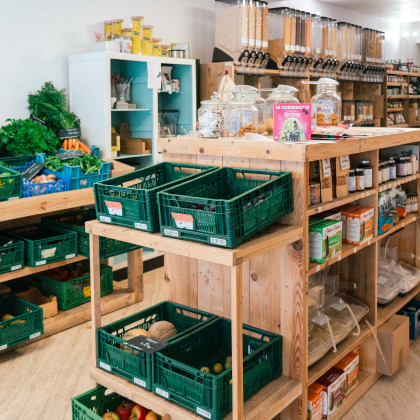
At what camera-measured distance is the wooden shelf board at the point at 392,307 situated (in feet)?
10.9

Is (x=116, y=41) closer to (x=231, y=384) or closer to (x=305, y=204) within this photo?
(x=305, y=204)

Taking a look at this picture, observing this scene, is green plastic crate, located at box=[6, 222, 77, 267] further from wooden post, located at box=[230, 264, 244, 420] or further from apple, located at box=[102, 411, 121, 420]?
wooden post, located at box=[230, 264, 244, 420]

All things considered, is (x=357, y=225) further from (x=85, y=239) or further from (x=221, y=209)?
(x=85, y=239)

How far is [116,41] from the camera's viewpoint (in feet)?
15.5

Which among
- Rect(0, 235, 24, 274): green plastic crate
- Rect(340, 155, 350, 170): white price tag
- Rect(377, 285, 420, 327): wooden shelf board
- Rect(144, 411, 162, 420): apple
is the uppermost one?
Rect(340, 155, 350, 170): white price tag

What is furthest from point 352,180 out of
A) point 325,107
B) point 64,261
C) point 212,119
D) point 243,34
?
point 243,34

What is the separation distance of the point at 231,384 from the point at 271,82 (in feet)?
17.9

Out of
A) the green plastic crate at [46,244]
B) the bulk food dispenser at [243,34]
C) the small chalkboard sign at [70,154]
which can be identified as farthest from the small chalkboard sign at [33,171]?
the bulk food dispenser at [243,34]

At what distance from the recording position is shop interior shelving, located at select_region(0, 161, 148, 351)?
11.6ft

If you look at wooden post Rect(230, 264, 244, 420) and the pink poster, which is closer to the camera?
wooden post Rect(230, 264, 244, 420)

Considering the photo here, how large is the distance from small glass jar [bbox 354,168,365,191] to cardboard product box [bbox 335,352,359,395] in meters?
0.93

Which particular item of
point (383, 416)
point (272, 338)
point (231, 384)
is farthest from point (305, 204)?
point (383, 416)

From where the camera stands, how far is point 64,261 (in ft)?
12.9

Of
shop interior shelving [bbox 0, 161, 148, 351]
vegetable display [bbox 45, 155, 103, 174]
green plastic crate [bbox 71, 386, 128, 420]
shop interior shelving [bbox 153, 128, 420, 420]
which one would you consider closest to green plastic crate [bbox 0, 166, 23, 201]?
shop interior shelving [bbox 0, 161, 148, 351]
